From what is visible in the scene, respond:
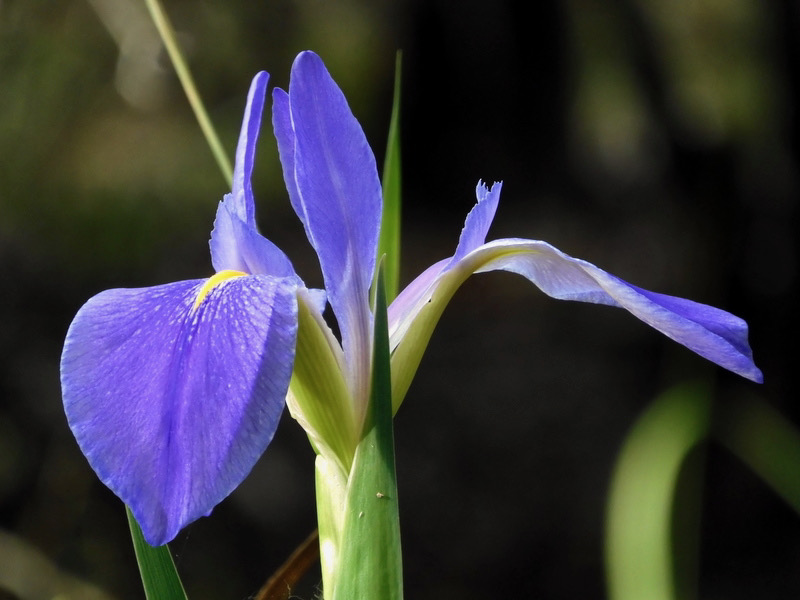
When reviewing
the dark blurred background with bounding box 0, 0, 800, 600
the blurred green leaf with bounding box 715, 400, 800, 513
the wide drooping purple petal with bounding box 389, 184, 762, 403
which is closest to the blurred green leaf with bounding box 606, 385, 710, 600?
the blurred green leaf with bounding box 715, 400, 800, 513

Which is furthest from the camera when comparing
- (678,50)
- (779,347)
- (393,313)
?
(779,347)

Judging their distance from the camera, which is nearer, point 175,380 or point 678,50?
point 175,380

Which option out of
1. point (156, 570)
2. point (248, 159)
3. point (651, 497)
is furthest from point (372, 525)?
point (651, 497)

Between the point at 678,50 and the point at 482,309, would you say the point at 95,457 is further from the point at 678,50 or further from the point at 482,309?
the point at 678,50

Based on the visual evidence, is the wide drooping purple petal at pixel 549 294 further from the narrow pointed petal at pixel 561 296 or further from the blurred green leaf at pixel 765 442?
the blurred green leaf at pixel 765 442

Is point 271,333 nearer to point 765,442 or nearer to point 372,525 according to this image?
point 372,525

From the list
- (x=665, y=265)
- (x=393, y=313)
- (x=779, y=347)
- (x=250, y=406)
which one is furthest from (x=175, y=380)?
(x=779, y=347)

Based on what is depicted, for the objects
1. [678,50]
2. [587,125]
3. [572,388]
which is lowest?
[572,388]
